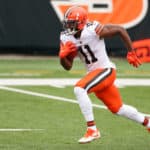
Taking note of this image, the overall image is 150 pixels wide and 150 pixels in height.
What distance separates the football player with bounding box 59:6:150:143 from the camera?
7.79 m

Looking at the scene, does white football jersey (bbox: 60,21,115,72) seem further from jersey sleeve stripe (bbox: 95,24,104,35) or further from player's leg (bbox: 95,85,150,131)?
player's leg (bbox: 95,85,150,131)

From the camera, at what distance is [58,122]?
950cm

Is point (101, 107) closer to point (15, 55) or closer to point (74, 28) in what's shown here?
point (74, 28)

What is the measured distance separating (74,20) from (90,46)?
340mm

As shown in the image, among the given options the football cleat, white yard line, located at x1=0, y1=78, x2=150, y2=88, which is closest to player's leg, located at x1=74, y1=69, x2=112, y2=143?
the football cleat

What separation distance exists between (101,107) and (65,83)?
2.91 metres

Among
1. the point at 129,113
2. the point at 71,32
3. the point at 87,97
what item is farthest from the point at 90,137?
the point at 71,32

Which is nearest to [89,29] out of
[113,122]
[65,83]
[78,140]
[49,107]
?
[78,140]

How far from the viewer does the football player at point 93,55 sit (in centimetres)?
779

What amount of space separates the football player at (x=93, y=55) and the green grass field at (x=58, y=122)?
324mm

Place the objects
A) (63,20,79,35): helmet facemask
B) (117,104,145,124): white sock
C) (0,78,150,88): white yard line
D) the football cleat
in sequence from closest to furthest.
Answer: the football cleat < (63,20,79,35): helmet facemask < (117,104,145,124): white sock < (0,78,150,88): white yard line

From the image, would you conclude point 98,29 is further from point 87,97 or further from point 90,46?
point 87,97

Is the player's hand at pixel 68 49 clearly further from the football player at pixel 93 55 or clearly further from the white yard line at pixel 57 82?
the white yard line at pixel 57 82

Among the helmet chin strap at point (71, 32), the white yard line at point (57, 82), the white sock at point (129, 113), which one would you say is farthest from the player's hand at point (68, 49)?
the white yard line at point (57, 82)
